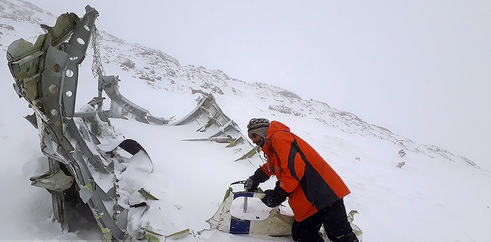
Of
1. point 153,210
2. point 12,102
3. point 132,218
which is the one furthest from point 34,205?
point 12,102

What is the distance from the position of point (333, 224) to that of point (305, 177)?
21.7 inches

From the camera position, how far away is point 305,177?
2.25 meters

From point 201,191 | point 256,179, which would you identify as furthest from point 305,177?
point 201,191

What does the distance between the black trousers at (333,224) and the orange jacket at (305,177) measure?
0.42 feet

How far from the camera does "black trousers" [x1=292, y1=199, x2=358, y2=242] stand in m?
2.22

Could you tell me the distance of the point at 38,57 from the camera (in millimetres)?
1663

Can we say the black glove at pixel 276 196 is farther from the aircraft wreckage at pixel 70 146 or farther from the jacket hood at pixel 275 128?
the jacket hood at pixel 275 128

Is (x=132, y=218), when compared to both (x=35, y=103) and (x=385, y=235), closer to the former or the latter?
(x=35, y=103)

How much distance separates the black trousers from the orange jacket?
0.42ft

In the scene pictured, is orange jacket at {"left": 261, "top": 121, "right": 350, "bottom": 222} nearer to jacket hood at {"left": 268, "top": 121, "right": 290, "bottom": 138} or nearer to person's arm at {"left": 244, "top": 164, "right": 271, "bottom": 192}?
Answer: jacket hood at {"left": 268, "top": 121, "right": 290, "bottom": 138}

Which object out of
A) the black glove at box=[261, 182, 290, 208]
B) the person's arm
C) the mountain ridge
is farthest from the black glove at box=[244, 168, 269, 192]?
the mountain ridge

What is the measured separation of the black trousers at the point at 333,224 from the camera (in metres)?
2.22

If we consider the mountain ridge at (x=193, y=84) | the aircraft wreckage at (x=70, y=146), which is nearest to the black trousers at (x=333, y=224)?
the aircraft wreckage at (x=70, y=146)

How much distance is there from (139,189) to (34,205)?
3.19 feet
